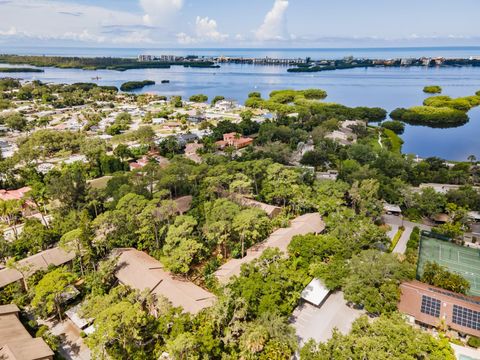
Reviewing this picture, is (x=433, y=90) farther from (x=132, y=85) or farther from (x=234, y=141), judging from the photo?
(x=132, y=85)

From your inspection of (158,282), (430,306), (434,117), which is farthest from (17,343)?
(434,117)

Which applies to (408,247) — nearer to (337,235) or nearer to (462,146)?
(337,235)

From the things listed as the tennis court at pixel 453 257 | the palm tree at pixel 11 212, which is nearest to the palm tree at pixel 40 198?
the palm tree at pixel 11 212

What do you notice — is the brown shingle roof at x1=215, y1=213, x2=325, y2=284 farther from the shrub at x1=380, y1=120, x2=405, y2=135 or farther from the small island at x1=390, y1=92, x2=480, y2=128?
the small island at x1=390, y1=92, x2=480, y2=128

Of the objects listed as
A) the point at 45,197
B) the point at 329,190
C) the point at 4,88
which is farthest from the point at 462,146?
the point at 4,88

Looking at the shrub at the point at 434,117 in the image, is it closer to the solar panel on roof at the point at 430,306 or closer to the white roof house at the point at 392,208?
the white roof house at the point at 392,208

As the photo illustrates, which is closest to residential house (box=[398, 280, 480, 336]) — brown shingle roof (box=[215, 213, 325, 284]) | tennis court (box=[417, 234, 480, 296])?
tennis court (box=[417, 234, 480, 296])
